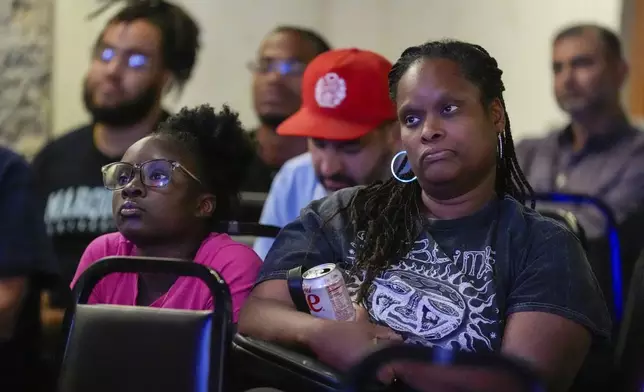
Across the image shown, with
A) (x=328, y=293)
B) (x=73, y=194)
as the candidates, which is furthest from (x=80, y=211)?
(x=328, y=293)

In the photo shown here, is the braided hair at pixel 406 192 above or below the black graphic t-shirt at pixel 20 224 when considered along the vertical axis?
above

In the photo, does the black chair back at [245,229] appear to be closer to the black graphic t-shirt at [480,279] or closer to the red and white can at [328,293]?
the black graphic t-shirt at [480,279]

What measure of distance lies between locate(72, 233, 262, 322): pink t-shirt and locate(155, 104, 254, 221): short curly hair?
0.43 ft

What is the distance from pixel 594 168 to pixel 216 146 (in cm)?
170

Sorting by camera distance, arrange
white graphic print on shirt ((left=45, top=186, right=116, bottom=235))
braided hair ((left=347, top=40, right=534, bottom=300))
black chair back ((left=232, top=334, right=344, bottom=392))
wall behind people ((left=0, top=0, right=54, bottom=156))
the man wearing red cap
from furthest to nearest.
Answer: wall behind people ((left=0, top=0, right=54, bottom=156))
white graphic print on shirt ((left=45, top=186, right=116, bottom=235))
the man wearing red cap
braided hair ((left=347, top=40, right=534, bottom=300))
black chair back ((left=232, top=334, right=344, bottom=392))

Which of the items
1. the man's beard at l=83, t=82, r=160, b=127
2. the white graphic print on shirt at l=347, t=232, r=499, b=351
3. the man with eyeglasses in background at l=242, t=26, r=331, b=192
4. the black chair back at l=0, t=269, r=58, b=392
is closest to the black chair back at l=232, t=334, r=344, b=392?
the white graphic print on shirt at l=347, t=232, r=499, b=351

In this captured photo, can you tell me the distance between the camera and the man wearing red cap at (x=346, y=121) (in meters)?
2.50

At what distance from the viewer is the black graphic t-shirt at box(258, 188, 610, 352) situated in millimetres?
1722

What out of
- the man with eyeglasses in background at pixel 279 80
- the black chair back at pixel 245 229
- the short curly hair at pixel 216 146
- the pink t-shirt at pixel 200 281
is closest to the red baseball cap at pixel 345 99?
the short curly hair at pixel 216 146

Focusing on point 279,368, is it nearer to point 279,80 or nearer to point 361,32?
point 279,80

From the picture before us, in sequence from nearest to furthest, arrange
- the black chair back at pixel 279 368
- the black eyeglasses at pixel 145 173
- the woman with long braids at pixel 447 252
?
1. the black chair back at pixel 279 368
2. the woman with long braids at pixel 447 252
3. the black eyeglasses at pixel 145 173

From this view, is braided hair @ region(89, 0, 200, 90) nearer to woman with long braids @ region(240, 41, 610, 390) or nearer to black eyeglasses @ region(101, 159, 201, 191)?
black eyeglasses @ region(101, 159, 201, 191)

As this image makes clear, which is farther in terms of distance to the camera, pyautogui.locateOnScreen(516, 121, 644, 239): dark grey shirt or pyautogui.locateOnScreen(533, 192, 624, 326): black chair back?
pyautogui.locateOnScreen(516, 121, 644, 239): dark grey shirt

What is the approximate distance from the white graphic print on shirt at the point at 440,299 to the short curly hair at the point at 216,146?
0.55 m
